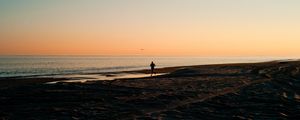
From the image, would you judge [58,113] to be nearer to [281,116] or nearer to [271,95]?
[281,116]

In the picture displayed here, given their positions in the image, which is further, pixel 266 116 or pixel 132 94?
pixel 132 94

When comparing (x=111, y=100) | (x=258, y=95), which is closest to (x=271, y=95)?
(x=258, y=95)

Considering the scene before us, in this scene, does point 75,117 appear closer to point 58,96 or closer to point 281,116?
point 58,96

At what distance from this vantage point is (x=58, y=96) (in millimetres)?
20688

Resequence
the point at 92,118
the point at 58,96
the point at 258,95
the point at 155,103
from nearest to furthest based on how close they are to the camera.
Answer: the point at 92,118
the point at 155,103
the point at 58,96
the point at 258,95

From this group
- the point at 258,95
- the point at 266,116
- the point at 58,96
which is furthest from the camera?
the point at 258,95

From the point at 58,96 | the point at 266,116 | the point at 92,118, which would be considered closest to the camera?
the point at 92,118

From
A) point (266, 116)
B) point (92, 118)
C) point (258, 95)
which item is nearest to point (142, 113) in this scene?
point (92, 118)

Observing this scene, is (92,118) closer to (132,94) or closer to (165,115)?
(165,115)

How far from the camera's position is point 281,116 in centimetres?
1579

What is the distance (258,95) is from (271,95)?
76cm

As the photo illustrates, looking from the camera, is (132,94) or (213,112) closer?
(213,112)

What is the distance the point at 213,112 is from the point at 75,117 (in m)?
5.67

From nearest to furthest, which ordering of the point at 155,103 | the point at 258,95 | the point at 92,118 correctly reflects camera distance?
1. the point at 92,118
2. the point at 155,103
3. the point at 258,95
